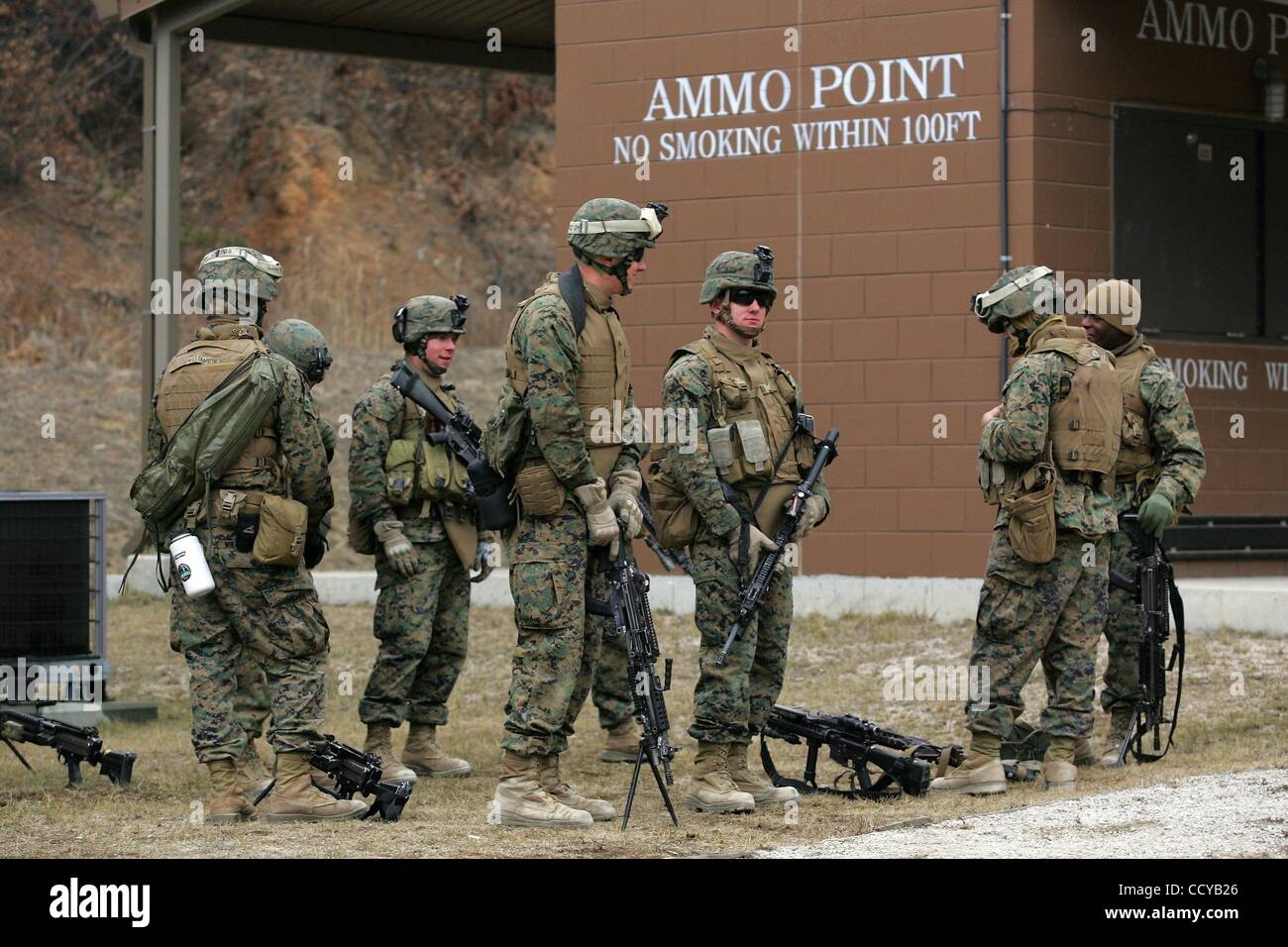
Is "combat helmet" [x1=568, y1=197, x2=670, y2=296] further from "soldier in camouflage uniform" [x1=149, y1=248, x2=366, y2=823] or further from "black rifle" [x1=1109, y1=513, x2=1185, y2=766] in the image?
"black rifle" [x1=1109, y1=513, x2=1185, y2=766]

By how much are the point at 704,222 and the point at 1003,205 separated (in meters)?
2.14

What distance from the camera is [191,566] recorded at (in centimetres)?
715

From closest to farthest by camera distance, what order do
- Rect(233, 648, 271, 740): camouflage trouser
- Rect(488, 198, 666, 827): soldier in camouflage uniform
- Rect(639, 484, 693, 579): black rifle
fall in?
Rect(488, 198, 666, 827): soldier in camouflage uniform < Rect(639, 484, 693, 579): black rifle < Rect(233, 648, 271, 740): camouflage trouser

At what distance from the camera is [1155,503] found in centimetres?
Answer: 858

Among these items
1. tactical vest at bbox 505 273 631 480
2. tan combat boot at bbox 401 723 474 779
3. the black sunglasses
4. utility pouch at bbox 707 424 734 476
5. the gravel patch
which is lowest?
tan combat boot at bbox 401 723 474 779

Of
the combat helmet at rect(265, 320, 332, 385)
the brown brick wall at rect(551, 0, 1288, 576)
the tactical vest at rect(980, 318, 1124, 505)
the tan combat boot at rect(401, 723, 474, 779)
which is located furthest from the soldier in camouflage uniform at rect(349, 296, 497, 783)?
the brown brick wall at rect(551, 0, 1288, 576)

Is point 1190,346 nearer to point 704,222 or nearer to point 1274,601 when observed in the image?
point 1274,601

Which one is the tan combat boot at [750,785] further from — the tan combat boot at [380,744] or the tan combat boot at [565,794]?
the tan combat boot at [380,744]

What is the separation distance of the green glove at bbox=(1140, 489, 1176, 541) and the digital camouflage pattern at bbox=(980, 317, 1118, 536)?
1.59ft

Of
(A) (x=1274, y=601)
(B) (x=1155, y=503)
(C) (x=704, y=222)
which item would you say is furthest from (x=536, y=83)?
(B) (x=1155, y=503)

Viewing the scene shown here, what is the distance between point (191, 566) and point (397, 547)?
1530 millimetres

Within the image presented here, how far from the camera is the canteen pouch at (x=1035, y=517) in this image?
789 cm

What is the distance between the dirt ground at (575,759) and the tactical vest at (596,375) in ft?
4.69

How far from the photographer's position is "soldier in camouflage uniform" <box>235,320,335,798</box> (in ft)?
26.5
